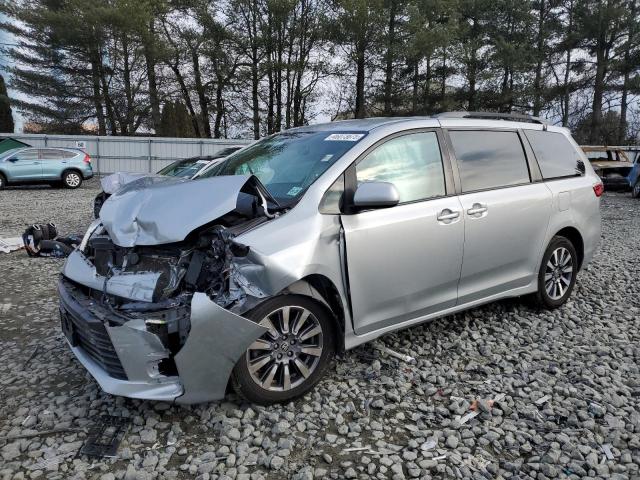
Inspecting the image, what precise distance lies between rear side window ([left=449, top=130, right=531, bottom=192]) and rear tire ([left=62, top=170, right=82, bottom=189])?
57.1 feet

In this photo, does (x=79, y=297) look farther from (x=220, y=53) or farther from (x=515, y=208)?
(x=220, y=53)

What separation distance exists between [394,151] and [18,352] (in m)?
3.16

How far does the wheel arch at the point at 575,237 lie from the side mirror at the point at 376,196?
231 cm

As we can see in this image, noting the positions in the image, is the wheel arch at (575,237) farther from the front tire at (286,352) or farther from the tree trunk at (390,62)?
the tree trunk at (390,62)

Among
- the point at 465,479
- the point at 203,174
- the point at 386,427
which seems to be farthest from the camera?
the point at 203,174

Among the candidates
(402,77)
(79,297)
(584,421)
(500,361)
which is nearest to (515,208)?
(500,361)

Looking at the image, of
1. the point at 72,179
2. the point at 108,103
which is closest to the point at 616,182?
the point at 72,179

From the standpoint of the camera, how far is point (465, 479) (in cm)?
242

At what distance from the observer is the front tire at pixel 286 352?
9.25 feet

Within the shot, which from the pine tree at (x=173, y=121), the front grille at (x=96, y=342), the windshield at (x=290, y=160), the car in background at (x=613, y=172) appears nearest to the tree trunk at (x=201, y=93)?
the pine tree at (x=173, y=121)

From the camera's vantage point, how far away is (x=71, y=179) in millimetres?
18203

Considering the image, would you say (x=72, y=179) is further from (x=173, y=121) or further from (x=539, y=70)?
(x=539, y=70)

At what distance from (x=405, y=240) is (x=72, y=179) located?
17792 mm

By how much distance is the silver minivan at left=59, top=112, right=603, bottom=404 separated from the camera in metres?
2.68
